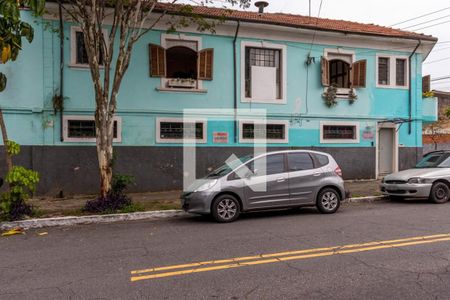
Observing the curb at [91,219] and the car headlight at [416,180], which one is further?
Answer: the car headlight at [416,180]

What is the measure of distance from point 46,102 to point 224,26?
6.86 m

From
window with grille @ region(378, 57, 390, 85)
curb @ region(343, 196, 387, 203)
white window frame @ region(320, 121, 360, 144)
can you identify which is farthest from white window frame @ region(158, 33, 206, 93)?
window with grille @ region(378, 57, 390, 85)

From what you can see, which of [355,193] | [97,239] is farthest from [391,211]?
[97,239]

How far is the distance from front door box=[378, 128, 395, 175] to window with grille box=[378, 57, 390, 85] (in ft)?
6.98

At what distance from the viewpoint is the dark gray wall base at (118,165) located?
12987 mm

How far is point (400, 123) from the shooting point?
684 inches

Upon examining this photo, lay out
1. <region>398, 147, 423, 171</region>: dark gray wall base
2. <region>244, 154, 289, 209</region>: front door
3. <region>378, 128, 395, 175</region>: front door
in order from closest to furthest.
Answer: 1. <region>244, 154, 289, 209</region>: front door
2. <region>378, 128, 395, 175</region>: front door
3. <region>398, 147, 423, 171</region>: dark gray wall base

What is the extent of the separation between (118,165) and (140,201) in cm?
241

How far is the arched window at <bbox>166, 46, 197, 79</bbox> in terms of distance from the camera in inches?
653

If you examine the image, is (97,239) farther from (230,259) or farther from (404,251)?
(404,251)

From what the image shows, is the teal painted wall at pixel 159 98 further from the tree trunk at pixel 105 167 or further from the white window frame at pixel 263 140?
the tree trunk at pixel 105 167

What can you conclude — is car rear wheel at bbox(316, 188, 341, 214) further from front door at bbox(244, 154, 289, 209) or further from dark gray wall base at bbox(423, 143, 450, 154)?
dark gray wall base at bbox(423, 143, 450, 154)

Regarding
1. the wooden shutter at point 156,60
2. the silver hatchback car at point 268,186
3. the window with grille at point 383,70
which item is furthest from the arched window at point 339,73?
the silver hatchback car at point 268,186

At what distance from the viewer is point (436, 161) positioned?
1214 centimetres
